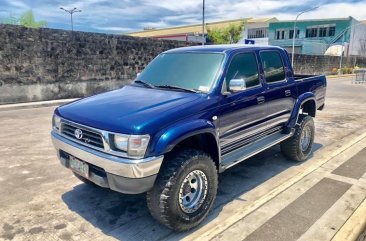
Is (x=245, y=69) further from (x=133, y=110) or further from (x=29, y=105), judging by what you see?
(x=29, y=105)

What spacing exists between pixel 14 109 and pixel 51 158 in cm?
632

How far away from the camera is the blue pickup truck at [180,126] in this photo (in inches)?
117

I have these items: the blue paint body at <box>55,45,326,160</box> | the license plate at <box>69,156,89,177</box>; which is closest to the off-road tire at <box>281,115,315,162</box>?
the blue paint body at <box>55,45,326,160</box>

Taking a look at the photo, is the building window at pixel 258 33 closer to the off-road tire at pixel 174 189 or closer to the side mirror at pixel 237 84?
the side mirror at pixel 237 84

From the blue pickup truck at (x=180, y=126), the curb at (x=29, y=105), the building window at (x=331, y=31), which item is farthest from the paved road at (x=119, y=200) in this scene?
the building window at (x=331, y=31)

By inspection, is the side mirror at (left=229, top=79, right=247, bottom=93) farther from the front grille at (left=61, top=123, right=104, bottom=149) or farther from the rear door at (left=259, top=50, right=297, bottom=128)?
the front grille at (left=61, top=123, right=104, bottom=149)

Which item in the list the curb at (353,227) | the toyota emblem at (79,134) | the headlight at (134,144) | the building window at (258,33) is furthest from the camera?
the building window at (258,33)

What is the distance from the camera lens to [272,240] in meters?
3.17

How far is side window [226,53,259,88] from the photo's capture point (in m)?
4.01

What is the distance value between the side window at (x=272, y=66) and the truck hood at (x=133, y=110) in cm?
151

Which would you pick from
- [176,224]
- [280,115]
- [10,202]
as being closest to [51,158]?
[10,202]

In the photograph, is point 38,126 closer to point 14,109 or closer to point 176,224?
point 14,109

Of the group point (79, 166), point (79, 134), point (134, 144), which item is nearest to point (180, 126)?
point (134, 144)

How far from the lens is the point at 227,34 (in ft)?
185
